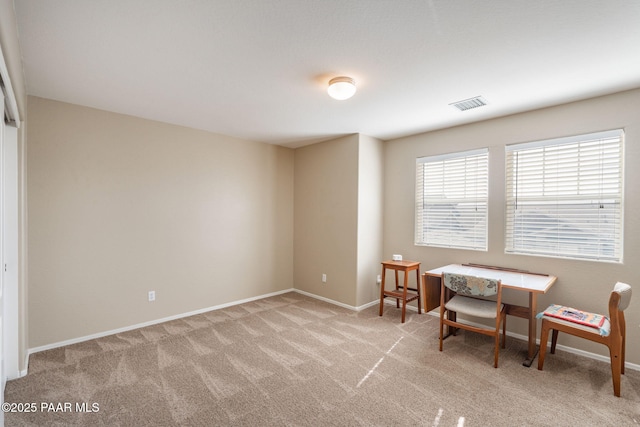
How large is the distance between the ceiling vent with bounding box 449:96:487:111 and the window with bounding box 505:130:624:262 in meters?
0.71

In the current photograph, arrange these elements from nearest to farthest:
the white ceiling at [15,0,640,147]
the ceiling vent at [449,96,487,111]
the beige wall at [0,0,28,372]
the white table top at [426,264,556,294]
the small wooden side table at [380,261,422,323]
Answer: the white ceiling at [15,0,640,147]
the beige wall at [0,0,28,372]
the white table top at [426,264,556,294]
the ceiling vent at [449,96,487,111]
the small wooden side table at [380,261,422,323]

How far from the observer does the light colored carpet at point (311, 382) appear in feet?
6.69

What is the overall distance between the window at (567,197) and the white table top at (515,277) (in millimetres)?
301

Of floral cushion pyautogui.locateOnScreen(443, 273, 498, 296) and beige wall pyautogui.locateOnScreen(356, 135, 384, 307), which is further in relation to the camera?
beige wall pyautogui.locateOnScreen(356, 135, 384, 307)

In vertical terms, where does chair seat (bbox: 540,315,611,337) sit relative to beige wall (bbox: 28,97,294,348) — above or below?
below

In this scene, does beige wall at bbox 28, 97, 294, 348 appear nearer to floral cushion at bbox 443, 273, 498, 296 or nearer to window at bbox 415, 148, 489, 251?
window at bbox 415, 148, 489, 251

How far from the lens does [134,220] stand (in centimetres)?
353

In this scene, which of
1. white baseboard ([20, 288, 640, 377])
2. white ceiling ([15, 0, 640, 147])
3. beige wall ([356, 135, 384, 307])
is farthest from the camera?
beige wall ([356, 135, 384, 307])

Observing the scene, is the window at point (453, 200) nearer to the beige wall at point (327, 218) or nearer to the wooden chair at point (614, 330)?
the beige wall at point (327, 218)

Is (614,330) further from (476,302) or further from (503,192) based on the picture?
(503,192)

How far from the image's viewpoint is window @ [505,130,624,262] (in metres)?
2.85

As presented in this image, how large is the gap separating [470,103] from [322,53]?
1.75 metres

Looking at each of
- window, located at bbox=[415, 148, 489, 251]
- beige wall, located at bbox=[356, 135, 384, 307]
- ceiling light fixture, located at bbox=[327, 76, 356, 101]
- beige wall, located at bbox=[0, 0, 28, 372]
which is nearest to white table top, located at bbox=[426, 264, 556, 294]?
window, located at bbox=[415, 148, 489, 251]

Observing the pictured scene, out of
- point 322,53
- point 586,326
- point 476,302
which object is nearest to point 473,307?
point 476,302
